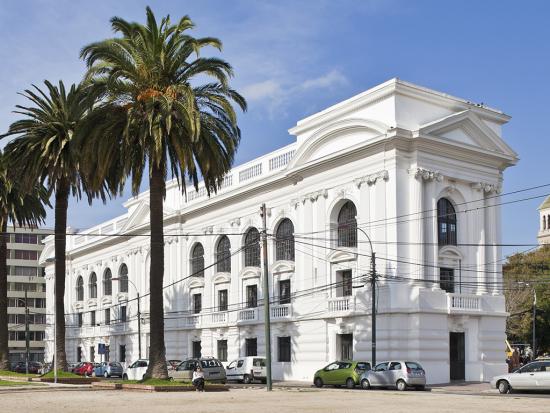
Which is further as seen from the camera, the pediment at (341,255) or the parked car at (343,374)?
the pediment at (341,255)

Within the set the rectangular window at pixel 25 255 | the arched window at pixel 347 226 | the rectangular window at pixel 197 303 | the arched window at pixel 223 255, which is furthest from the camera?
the rectangular window at pixel 25 255

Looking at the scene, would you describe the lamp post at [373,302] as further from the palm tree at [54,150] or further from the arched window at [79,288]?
the arched window at [79,288]

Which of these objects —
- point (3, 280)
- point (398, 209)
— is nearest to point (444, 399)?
point (398, 209)

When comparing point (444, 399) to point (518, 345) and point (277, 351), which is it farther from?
point (518, 345)

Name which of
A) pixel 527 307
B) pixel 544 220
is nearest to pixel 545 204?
pixel 544 220

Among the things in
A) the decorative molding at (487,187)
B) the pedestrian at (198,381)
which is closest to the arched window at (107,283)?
the decorative molding at (487,187)

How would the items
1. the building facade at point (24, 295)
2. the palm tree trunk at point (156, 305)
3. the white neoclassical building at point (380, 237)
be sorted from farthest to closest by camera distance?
the building facade at point (24, 295)
the white neoclassical building at point (380, 237)
the palm tree trunk at point (156, 305)

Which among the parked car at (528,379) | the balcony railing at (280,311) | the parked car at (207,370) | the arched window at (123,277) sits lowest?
the parked car at (207,370)

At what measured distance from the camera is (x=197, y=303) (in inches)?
2616

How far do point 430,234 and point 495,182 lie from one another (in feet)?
21.7

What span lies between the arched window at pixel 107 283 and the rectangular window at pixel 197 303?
1851 centimetres

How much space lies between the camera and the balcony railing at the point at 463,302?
46812 millimetres

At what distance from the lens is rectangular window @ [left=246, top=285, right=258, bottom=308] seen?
59094 millimetres

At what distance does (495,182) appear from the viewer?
169 feet
